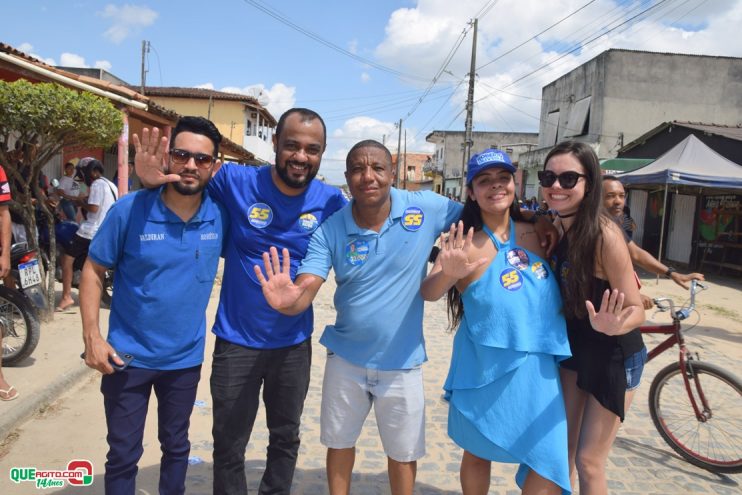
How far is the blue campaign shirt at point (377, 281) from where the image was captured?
2494 mm

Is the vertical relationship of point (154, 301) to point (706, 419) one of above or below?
above

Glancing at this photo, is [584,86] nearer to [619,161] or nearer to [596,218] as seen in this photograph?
[619,161]

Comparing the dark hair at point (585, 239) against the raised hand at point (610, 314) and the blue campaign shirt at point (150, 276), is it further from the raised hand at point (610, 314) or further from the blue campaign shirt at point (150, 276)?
the blue campaign shirt at point (150, 276)

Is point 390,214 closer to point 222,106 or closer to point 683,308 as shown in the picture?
A: point 683,308

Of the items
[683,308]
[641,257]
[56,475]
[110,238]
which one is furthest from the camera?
[683,308]

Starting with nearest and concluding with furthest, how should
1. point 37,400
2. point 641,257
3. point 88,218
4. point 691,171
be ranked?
point 641,257 → point 37,400 → point 88,218 → point 691,171

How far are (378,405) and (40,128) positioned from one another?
472 centimetres

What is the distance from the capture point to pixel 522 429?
226 centimetres

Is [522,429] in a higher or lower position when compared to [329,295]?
higher

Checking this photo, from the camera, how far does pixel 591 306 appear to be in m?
2.21

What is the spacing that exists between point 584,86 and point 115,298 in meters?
26.1

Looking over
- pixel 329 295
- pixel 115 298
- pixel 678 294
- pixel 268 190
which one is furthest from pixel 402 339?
pixel 678 294

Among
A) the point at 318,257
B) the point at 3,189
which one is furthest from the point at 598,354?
the point at 3,189

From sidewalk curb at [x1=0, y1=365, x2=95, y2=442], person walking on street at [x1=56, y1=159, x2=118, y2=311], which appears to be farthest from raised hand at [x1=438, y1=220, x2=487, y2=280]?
person walking on street at [x1=56, y1=159, x2=118, y2=311]
